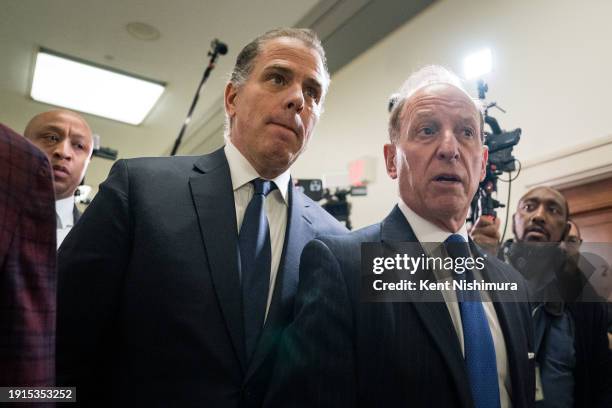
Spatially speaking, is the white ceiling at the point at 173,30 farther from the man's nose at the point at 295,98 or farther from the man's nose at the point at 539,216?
the man's nose at the point at 295,98

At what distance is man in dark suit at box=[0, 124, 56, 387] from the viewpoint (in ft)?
1.58

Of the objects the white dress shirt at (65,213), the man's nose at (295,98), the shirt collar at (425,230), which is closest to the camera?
the shirt collar at (425,230)

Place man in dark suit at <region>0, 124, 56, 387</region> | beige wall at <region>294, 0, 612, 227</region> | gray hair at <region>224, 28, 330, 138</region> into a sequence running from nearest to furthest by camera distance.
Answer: man in dark suit at <region>0, 124, 56, 387</region>, gray hair at <region>224, 28, 330, 138</region>, beige wall at <region>294, 0, 612, 227</region>

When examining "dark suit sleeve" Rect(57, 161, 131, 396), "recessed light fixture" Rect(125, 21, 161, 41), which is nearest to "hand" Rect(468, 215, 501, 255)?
"dark suit sleeve" Rect(57, 161, 131, 396)

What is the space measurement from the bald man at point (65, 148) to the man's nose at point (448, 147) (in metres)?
1.28

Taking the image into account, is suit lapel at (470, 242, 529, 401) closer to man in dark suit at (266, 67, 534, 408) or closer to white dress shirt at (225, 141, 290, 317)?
man in dark suit at (266, 67, 534, 408)

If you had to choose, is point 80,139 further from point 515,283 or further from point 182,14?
point 182,14

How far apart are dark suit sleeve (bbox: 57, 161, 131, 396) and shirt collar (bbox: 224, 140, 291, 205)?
0.26 meters

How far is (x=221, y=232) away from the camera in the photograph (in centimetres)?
95

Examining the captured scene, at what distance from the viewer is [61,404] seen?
32.0 inches

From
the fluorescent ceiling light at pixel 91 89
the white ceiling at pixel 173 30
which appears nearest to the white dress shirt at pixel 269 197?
the white ceiling at pixel 173 30

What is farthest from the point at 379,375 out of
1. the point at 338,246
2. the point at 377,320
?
the point at 338,246

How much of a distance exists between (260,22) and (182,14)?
0.58 metres

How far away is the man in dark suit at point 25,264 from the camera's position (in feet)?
1.58
